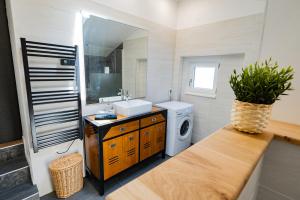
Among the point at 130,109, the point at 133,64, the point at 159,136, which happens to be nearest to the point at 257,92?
the point at 130,109

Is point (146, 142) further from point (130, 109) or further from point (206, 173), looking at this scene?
point (206, 173)

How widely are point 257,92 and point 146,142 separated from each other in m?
1.72

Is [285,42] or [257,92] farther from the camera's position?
[285,42]

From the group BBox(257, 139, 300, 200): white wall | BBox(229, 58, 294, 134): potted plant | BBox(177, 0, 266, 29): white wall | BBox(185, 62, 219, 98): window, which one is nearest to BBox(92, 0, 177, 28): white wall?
BBox(177, 0, 266, 29): white wall

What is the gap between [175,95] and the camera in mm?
3357

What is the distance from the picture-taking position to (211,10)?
2.64 metres

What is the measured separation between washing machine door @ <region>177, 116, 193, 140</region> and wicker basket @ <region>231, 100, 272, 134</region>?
174cm

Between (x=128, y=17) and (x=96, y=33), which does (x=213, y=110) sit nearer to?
(x=128, y=17)

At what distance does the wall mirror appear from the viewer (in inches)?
80.8

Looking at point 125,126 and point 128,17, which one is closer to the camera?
point 125,126

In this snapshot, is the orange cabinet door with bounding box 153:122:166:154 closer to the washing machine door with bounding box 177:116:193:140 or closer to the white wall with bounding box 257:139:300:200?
the washing machine door with bounding box 177:116:193:140

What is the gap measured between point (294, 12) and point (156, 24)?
2026mm

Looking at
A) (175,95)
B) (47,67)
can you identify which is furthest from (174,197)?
(175,95)

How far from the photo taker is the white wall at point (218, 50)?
230 cm
